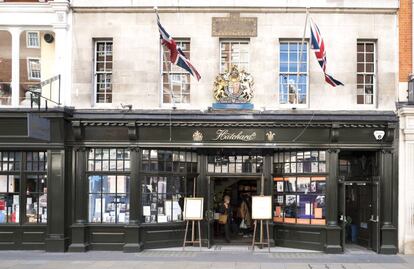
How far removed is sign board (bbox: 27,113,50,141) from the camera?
581 inches

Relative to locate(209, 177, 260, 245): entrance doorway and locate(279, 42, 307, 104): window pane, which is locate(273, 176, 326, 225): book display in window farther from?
locate(279, 42, 307, 104): window pane

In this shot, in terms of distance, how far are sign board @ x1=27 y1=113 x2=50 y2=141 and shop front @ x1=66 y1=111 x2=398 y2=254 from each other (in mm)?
843

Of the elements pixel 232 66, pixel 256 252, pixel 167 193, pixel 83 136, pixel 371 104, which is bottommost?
pixel 256 252

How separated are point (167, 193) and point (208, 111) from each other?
3.03 metres

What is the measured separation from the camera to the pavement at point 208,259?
14180mm

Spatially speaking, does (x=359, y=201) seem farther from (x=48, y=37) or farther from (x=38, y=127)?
(x=48, y=37)

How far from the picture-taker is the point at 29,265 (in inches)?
562

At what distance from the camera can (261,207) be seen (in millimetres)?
16438

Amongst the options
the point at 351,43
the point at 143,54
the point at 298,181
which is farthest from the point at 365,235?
the point at 143,54

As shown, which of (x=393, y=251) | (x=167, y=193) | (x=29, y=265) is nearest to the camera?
(x=29, y=265)

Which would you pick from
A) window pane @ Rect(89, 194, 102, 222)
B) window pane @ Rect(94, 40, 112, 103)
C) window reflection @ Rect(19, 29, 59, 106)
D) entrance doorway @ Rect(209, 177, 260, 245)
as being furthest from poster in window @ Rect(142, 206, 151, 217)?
window reflection @ Rect(19, 29, 59, 106)

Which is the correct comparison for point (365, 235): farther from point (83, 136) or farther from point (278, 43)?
point (83, 136)

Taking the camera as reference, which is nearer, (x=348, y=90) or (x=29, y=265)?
(x=29, y=265)

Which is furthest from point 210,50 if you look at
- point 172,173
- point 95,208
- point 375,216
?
point 375,216
